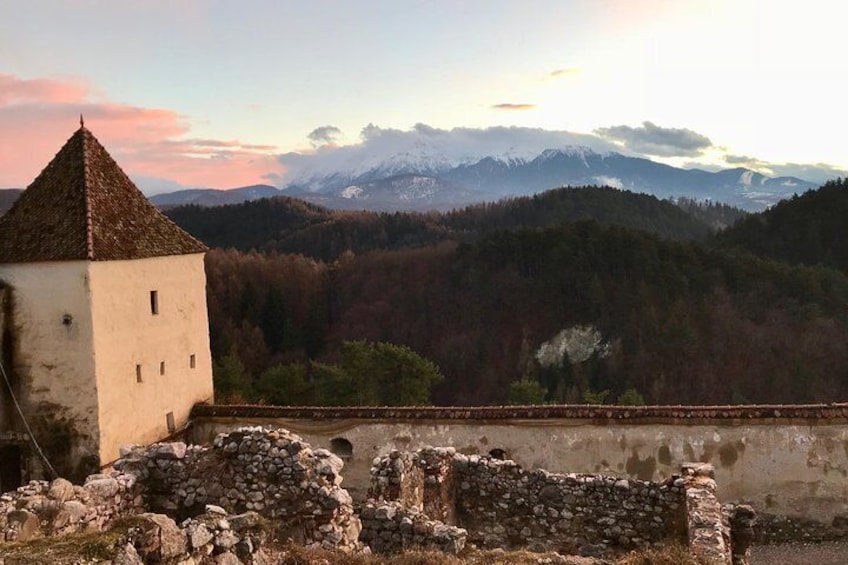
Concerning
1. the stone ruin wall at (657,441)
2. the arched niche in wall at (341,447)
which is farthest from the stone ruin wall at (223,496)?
the arched niche in wall at (341,447)

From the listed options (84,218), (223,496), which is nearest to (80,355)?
(84,218)

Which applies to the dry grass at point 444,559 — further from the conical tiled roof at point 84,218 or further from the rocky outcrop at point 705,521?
the conical tiled roof at point 84,218

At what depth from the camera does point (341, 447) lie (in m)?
16.4

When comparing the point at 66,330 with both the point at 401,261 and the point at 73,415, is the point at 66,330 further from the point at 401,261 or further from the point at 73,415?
the point at 401,261

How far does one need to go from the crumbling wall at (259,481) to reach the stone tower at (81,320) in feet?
19.4

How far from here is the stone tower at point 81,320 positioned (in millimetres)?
15008

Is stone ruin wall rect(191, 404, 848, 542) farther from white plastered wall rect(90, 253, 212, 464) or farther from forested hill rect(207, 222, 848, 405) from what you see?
forested hill rect(207, 222, 848, 405)

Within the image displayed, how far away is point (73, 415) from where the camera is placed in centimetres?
1512

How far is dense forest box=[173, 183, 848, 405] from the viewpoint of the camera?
76.5 m

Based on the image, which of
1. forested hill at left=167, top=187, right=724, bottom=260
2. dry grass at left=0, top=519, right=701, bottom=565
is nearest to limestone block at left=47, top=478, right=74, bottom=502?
A: dry grass at left=0, top=519, right=701, bottom=565

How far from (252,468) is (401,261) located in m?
104

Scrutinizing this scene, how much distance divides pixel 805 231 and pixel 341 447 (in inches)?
4449

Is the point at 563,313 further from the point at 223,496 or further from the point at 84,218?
the point at 223,496

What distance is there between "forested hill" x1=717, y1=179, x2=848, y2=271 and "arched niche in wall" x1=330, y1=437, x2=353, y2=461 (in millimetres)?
102154
